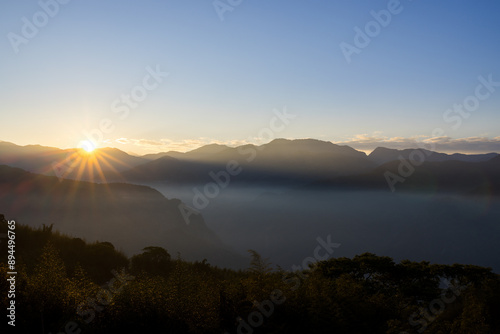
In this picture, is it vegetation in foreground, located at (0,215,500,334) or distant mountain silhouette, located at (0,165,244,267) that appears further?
distant mountain silhouette, located at (0,165,244,267)

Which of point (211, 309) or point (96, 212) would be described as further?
point (96, 212)

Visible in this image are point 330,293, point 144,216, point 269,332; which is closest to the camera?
point 269,332

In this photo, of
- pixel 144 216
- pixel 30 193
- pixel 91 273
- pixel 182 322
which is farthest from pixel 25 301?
pixel 144 216

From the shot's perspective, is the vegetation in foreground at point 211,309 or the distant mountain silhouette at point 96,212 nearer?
the vegetation in foreground at point 211,309

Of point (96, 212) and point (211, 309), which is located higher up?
point (211, 309)

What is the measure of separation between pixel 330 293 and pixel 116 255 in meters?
13.7

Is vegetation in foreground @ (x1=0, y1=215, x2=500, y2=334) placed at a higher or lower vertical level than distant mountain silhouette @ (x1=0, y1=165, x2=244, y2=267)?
higher

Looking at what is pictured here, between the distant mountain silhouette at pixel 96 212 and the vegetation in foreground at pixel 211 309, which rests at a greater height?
the vegetation in foreground at pixel 211 309

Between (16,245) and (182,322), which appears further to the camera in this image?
(16,245)

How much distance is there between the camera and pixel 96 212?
136m

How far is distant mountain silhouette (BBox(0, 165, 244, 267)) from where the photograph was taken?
10762 cm

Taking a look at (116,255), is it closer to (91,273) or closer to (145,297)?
(91,273)

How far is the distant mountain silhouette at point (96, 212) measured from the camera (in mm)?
107619

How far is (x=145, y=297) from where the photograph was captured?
8602mm
